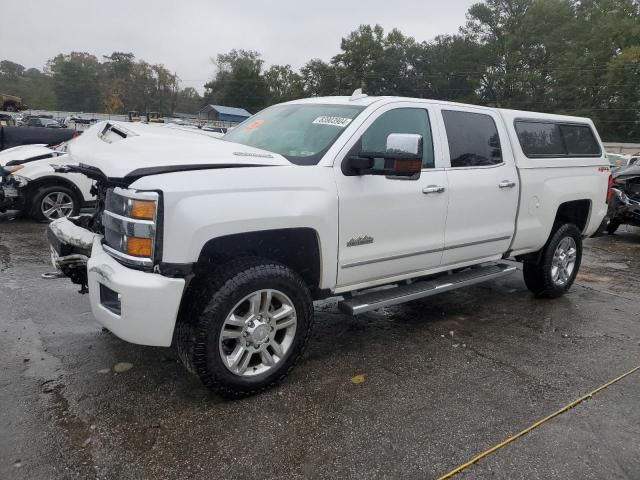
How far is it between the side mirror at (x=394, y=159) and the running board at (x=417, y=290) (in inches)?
36.6

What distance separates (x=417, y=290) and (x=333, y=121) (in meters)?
1.48

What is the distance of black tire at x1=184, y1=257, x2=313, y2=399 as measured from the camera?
297 cm

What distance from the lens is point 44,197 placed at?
8570 mm

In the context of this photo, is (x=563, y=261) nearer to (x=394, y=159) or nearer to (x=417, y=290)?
(x=417, y=290)

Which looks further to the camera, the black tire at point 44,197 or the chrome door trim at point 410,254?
the black tire at point 44,197

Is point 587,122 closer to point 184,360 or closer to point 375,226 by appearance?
point 375,226

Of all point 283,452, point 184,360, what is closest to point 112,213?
point 184,360

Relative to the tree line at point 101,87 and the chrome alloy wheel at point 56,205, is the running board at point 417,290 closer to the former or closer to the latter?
the chrome alloy wheel at point 56,205

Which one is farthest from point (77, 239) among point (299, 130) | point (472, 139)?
point (472, 139)

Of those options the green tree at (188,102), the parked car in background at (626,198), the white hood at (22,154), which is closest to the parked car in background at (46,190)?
the white hood at (22,154)

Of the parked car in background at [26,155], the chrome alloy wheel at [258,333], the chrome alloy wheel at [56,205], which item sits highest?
the parked car in background at [26,155]

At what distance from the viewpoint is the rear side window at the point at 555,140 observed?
201 inches

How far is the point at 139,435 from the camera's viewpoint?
281 centimetres

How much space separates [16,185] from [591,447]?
8752 millimetres
